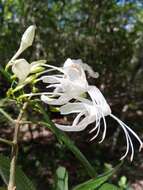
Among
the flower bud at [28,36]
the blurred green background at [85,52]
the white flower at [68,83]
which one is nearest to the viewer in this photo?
the white flower at [68,83]

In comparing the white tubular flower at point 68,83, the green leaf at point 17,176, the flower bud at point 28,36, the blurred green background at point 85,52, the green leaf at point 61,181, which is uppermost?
the flower bud at point 28,36

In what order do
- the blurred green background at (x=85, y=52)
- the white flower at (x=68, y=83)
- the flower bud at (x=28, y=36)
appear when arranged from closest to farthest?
the white flower at (x=68, y=83) < the flower bud at (x=28, y=36) < the blurred green background at (x=85, y=52)

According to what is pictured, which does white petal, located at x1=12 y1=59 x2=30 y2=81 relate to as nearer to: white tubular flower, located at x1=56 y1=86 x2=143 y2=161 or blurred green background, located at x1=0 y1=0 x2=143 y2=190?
white tubular flower, located at x1=56 y1=86 x2=143 y2=161

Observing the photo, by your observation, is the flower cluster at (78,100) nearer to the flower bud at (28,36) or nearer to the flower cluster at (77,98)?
the flower cluster at (77,98)

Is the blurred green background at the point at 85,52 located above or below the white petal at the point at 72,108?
below

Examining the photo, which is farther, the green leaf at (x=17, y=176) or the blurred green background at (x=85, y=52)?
the blurred green background at (x=85, y=52)

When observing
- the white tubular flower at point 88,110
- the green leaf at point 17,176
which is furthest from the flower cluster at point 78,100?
the green leaf at point 17,176

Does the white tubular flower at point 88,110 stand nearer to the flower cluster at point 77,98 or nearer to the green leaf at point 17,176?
the flower cluster at point 77,98
